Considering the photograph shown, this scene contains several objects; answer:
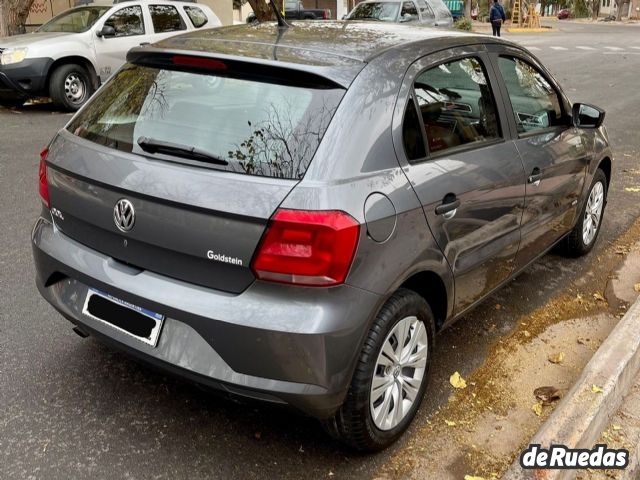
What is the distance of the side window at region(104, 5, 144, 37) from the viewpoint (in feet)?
37.2

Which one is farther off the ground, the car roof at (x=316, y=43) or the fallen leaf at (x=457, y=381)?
the car roof at (x=316, y=43)

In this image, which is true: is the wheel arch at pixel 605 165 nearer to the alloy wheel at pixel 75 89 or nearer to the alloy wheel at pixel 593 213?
the alloy wheel at pixel 593 213

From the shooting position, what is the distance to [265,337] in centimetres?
243

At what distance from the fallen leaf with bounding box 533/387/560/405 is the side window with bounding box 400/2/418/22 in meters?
14.1

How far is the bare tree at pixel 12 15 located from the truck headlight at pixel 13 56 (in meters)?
3.64

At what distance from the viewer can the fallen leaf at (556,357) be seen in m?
3.77

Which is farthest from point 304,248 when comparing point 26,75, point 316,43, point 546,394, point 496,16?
point 496,16

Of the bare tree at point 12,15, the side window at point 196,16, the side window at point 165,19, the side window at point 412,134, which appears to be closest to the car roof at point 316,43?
the side window at point 412,134

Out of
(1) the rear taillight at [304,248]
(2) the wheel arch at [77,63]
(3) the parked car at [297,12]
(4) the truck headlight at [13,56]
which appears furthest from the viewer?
(3) the parked car at [297,12]

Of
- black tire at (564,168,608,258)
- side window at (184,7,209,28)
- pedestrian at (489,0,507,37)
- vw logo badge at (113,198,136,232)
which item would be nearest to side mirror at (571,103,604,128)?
black tire at (564,168,608,258)

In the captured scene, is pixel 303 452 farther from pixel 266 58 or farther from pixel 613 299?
pixel 613 299

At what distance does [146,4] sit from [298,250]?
10.5 meters

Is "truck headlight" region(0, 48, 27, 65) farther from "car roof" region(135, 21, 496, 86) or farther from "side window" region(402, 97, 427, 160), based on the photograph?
"side window" region(402, 97, 427, 160)

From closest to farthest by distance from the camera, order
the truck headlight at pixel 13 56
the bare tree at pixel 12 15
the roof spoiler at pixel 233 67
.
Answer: the roof spoiler at pixel 233 67
the truck headlight at pixel 13 56
the bare tree at pixel 12 15
